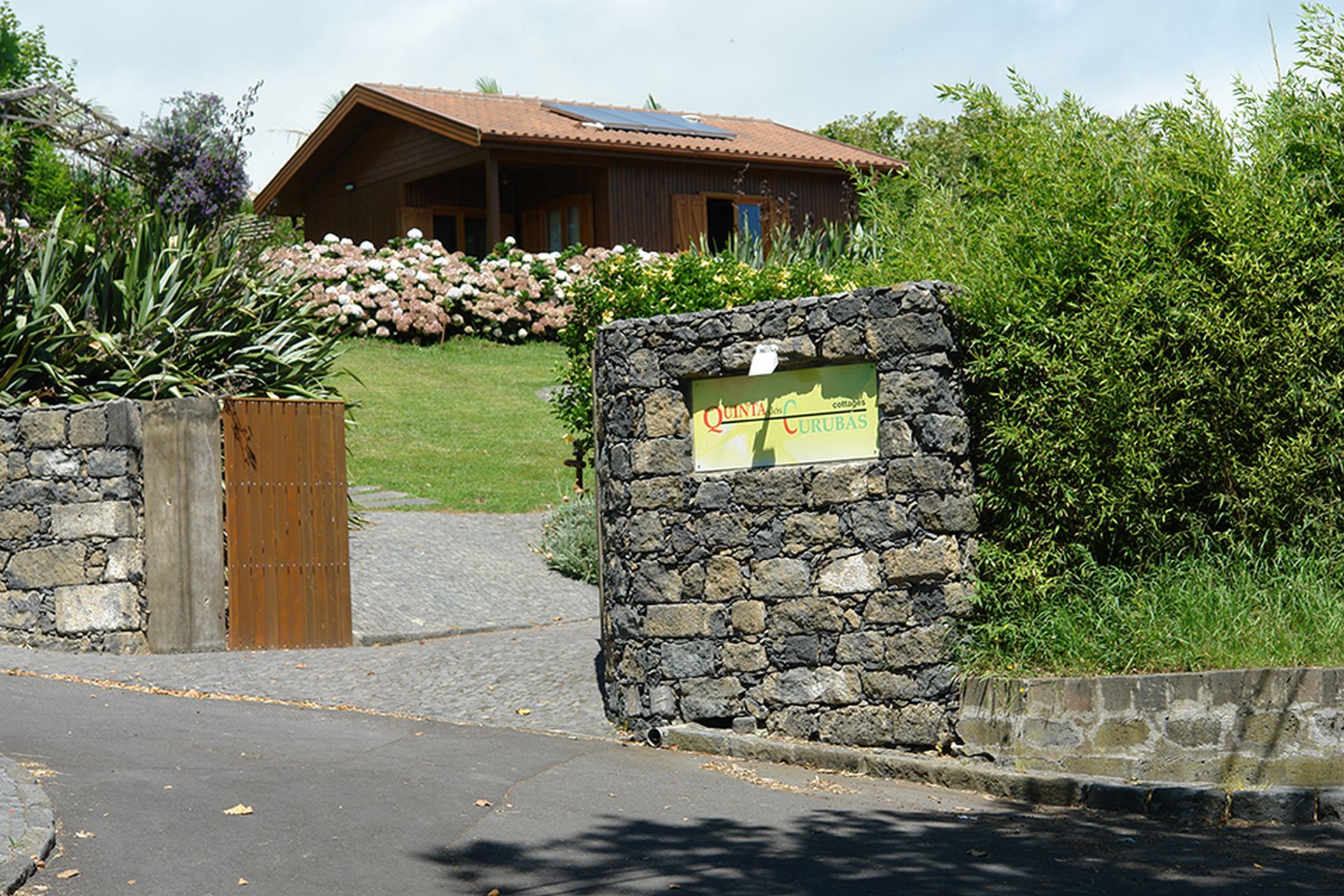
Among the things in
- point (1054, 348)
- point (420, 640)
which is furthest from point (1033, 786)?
point (420, 640)

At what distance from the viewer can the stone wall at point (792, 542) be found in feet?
26.8

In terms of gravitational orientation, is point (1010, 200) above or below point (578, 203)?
below

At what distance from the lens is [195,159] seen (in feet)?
103

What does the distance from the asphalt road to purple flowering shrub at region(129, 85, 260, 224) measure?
78.8ft

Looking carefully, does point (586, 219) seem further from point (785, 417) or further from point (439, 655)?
point (785, 417)

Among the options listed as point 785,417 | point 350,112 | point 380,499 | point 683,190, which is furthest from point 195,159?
point 785,417

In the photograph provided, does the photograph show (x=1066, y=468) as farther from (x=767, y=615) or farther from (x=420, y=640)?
(x=420, y=640)

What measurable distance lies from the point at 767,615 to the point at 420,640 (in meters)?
4.47

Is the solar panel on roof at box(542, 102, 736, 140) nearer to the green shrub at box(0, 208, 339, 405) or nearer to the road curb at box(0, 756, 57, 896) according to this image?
the green shrub at box(0, 208, 339, 405)

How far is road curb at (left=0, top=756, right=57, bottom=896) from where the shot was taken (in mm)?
5367

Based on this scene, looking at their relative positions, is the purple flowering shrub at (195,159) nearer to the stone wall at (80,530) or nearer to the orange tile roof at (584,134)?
the orange tile roof at (584,134)

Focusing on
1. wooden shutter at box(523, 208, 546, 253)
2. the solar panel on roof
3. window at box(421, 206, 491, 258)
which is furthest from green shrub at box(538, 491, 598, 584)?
window at box(421, 206, 491, 258)

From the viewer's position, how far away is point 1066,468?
7.86m

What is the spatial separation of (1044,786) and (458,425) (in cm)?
1456
